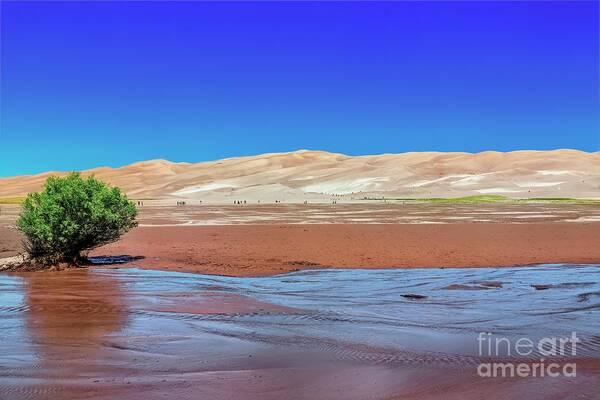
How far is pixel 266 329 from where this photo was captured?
31.9 ft

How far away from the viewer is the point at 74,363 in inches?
302

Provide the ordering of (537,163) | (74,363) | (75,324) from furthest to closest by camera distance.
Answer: (537,163), (75,324), (74,363)

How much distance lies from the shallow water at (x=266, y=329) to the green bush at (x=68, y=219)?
2.73 meters

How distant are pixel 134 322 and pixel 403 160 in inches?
4454

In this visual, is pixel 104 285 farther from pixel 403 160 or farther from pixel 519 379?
pixel 403 160

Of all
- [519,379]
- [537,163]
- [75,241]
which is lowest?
[519,379]

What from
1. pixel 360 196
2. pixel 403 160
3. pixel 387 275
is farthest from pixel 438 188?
pixel 387 275

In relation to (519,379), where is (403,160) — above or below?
above

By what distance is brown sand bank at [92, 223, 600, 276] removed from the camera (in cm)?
2008
